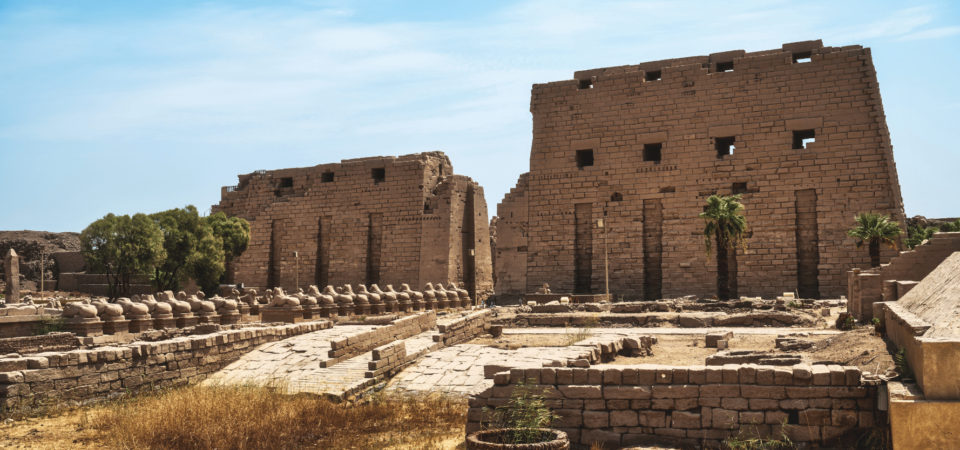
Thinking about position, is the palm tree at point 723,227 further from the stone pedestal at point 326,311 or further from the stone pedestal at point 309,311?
the stone pedestal at point 309,311

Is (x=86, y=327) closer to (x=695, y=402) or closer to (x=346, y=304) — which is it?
(x=346, y=304)

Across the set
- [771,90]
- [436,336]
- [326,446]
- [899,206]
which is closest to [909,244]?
[899,206]

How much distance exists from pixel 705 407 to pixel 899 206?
1975 centimetres

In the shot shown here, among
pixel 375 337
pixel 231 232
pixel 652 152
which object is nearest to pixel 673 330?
pixel 375 337

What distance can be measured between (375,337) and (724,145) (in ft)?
Result: 57.9

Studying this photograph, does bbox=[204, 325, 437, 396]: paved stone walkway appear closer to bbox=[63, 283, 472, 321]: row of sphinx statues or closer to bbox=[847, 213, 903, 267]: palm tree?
bbox=[63, 283, 472, 321]: row of sphinx statues

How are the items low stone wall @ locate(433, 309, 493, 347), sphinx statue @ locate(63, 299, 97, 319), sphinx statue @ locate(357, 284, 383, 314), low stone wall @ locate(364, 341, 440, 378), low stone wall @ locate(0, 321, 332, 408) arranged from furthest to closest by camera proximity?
sphinx statue @ locate(357, 284, 383, 314)
sphinx statue @ locate(63, 299, 97, 319)
low stone wall @ locate(433, 309, 493, 347)
low stone wall @ locate(364, 341, 440, 378)
low stone wall @ locate(0, 321, 332, 408)

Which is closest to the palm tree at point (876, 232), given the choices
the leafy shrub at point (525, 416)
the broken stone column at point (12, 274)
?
the leafy shrub at point (525, 416)

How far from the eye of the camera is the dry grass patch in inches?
296

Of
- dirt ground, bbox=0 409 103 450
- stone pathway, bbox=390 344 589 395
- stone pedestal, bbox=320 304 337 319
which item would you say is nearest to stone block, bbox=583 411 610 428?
stone pathway, bbox=390 344 589 395

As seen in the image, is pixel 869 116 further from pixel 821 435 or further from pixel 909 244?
pixel 821 435

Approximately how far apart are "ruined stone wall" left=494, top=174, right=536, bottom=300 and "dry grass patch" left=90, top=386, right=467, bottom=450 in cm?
1858

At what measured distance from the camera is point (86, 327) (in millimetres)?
13969

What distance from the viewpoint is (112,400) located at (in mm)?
9734
